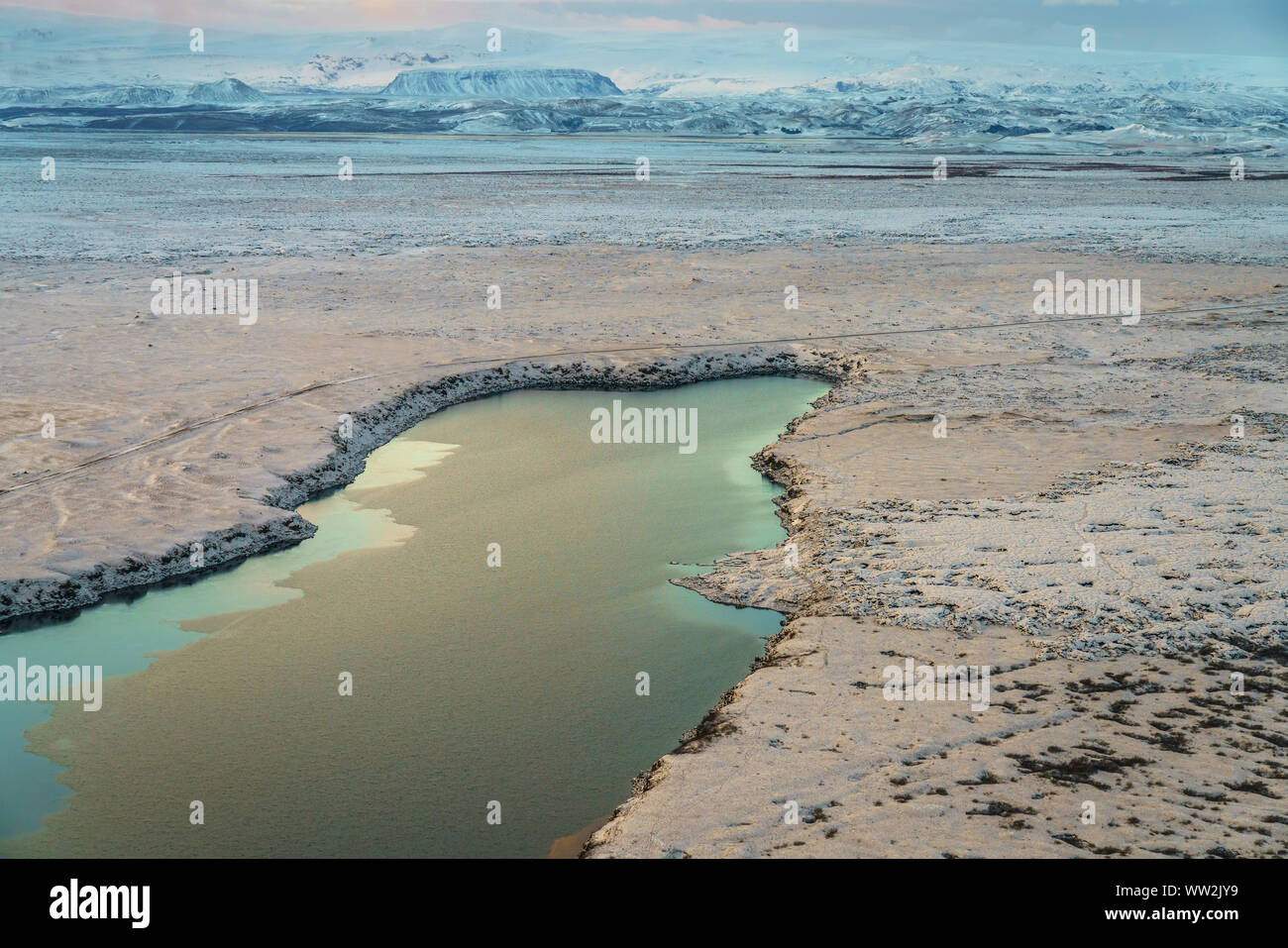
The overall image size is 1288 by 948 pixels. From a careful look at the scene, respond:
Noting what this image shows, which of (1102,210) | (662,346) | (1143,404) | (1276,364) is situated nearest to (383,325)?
(662,346)

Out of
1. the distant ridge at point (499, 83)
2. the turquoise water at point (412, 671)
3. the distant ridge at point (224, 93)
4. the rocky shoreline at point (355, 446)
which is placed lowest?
the turquoise water at point (412, 671)

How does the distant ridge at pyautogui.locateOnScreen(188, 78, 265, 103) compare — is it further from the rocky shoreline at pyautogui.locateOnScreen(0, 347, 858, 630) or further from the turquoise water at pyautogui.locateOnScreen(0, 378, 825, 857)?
the turquoise water at pyautogui.locateOnScreen(0, 378, 825, 857)

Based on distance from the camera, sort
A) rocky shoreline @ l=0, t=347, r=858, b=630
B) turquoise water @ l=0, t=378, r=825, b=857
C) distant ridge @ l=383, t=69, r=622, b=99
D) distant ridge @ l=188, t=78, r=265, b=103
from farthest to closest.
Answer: distant ridge @ l=383, t=69, r=622, b=99 → distant ridge @ l=188, t=78, r=265, b=103 → rocky shoreline @ l=0, t=347, r=858, b=630 → turquoise water @ l=0, t=378, r=825, b=857

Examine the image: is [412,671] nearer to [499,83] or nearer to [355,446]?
[355,446]

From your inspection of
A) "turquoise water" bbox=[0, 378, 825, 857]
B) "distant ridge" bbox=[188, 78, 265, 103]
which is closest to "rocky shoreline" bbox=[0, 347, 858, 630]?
"turquoise water" bbox=[0, 378, 825, 857]

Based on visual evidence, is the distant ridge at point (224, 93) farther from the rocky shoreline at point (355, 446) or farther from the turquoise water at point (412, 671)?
the turquoise water at point (412, 671)

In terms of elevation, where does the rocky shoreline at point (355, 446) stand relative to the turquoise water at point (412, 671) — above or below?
above

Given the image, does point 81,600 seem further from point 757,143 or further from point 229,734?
point 757,143

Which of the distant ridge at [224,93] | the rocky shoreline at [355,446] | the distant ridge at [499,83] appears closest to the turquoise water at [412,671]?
the rocky shoreline at [355,446]

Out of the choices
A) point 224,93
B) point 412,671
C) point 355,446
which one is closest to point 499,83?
point 224,93
